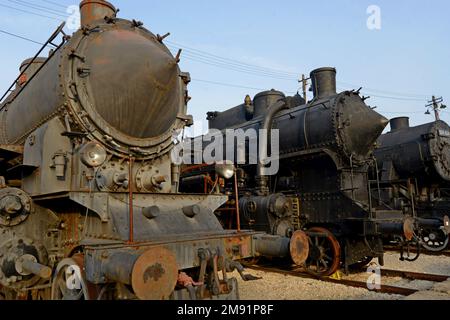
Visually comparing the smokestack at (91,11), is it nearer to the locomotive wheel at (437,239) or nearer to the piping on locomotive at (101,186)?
the piping on locomotive at (101,186)

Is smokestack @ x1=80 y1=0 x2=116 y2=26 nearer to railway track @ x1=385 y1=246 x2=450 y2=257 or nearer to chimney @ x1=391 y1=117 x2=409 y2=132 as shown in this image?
railway track @ x1=385 y1=246 x2=450 y2=257

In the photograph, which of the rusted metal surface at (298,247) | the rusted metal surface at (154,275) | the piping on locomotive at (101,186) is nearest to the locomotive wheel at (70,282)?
the piping on locomotive at (101,186)

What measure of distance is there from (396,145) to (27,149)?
38.4 ft

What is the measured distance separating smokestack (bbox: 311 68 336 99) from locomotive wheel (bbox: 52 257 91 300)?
23.1 feet

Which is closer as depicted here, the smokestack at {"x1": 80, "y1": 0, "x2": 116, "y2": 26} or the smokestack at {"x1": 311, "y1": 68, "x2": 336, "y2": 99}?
the smokestack at {"x1": 80, "y1": 0, "x2": 116, "y2": 26}

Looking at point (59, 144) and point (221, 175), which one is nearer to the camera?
point (59, 144)

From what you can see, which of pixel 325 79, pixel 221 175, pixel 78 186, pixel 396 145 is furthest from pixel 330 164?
pixel 396 145


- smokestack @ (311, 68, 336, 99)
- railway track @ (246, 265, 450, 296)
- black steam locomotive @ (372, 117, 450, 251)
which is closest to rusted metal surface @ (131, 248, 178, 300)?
railway track @ (246, 265, 450, 296)

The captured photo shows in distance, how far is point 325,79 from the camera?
9.26 meters

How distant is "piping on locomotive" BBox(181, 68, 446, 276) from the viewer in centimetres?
738

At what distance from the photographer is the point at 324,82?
364 inches

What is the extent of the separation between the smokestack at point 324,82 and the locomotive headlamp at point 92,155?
617 centimetres

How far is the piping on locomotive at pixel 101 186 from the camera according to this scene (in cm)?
383
